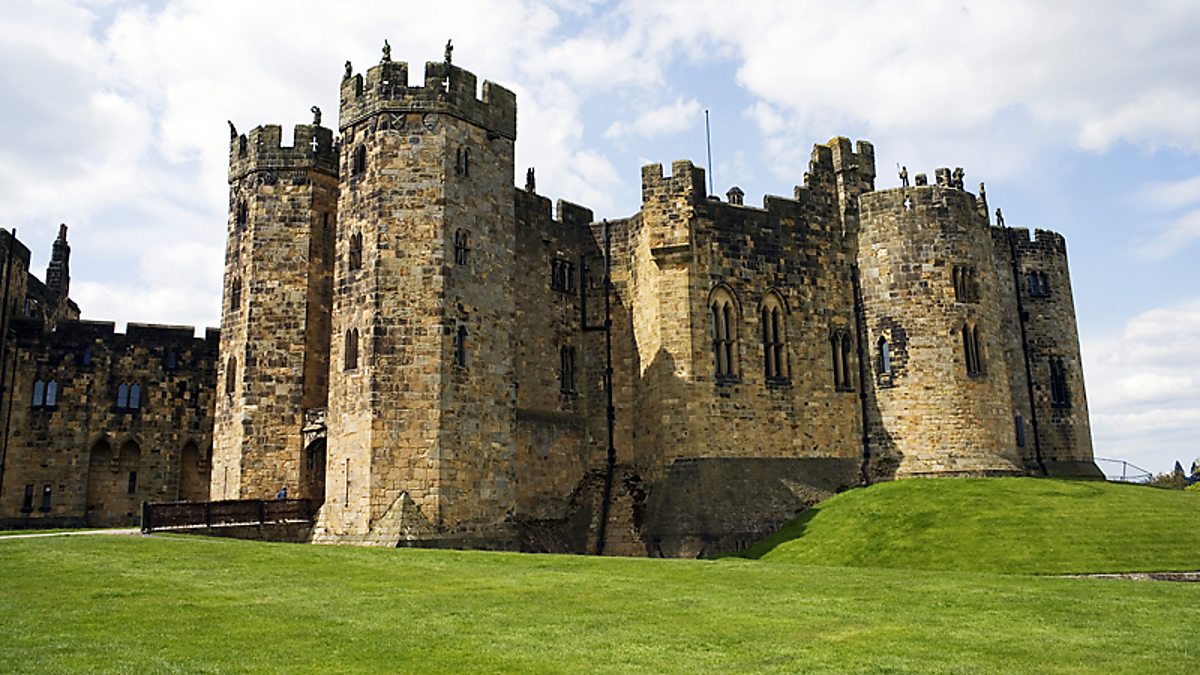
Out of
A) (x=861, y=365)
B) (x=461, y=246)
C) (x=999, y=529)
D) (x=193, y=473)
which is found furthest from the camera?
(x=193, y=473)

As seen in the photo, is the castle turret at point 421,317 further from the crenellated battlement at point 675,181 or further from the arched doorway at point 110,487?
the arched doorway at point 110,487

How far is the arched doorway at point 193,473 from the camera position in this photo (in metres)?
38.3

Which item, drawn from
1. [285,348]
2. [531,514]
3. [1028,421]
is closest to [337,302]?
[285,348]

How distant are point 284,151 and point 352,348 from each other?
9.24 meters

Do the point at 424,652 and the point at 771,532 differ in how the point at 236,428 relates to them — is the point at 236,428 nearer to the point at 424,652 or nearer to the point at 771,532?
the point at 771,532

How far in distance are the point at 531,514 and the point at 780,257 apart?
1312 cm

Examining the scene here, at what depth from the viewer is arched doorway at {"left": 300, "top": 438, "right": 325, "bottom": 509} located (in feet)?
102

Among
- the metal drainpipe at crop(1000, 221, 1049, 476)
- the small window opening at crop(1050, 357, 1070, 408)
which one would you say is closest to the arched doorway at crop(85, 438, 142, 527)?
the metal drainpipe at crop(1000, 221, 1049, 476)

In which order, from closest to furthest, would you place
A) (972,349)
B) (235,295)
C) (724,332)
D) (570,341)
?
Answer: (235,295)
(724,332)
(972,349)
(570,341)

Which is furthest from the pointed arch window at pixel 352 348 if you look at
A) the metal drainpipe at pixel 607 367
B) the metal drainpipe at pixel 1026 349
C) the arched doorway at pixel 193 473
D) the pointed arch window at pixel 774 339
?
the metal drainpipe at pixel 1026 349

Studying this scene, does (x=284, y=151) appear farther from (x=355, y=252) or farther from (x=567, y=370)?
(x=567, y=370)

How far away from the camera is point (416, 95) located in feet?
95.6

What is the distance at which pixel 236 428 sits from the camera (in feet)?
103

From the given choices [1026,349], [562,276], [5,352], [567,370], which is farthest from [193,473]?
[1026,349]
